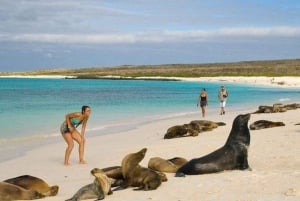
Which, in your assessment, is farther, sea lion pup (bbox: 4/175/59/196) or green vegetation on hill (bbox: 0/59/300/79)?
green vegetation on hill (bbox: 0/59/300/79)

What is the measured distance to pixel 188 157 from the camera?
1102 centimetres

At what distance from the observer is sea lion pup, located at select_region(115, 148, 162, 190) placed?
770 cm

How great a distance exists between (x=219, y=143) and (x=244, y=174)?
4.68 m

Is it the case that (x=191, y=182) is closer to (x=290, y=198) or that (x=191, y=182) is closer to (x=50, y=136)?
(x=290, y=198)

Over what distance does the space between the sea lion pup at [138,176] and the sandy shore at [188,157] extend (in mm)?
152

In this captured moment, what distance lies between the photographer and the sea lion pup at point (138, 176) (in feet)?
25.3

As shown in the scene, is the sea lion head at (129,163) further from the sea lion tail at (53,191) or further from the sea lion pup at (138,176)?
the sea lion tail at (53,191)

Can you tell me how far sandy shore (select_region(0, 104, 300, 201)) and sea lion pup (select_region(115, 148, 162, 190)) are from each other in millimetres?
152

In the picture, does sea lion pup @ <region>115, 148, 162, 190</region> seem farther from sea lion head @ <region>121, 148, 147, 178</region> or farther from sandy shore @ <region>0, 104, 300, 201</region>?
sandy shore @ <region>0, 104, 300, 201</region>

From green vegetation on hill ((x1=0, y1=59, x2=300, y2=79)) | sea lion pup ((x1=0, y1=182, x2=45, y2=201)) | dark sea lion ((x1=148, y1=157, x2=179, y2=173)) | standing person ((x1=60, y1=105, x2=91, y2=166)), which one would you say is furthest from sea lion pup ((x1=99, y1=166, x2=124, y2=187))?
green vegetation on hill ((x1=0, y1=59, x2=300, y2=79))

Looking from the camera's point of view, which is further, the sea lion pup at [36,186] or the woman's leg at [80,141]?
the woman's leg at [80,141]

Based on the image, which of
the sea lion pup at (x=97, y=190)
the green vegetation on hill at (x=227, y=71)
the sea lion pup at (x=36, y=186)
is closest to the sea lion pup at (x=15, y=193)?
the sea lion pup at (x=36, y=186)

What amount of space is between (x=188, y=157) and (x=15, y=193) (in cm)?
436

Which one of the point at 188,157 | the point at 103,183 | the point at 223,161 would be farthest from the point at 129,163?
the point at 188,157
